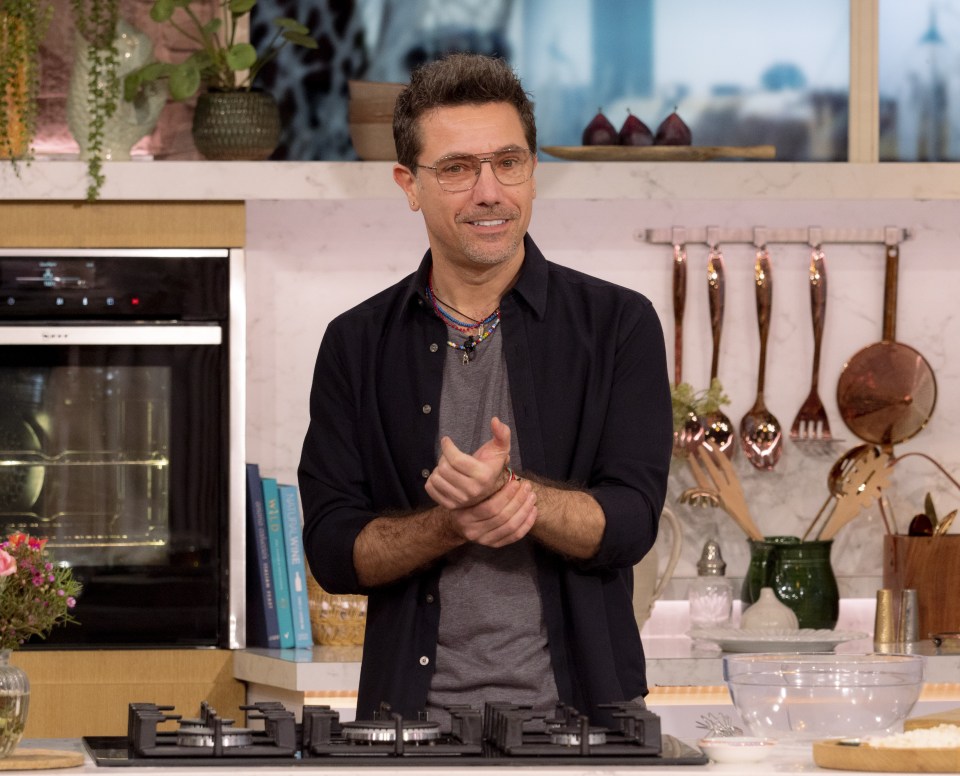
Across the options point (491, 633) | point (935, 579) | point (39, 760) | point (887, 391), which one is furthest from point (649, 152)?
point (39, 760)

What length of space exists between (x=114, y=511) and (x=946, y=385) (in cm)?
196

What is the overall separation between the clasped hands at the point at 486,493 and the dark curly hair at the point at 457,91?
20.5 inches

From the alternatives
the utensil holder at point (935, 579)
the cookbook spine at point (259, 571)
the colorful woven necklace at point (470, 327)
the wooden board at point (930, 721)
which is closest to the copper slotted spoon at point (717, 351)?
the utensil holder at point (935, 579)

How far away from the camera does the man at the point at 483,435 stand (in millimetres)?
1859

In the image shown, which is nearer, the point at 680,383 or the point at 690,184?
the point at 690,184

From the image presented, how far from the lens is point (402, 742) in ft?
4.74

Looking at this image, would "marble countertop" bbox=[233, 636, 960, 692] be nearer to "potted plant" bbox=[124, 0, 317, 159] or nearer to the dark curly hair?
"potted plant" bbox=[124, 0, 317, 159]

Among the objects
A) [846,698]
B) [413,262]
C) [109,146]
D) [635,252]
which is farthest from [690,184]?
[846,698]

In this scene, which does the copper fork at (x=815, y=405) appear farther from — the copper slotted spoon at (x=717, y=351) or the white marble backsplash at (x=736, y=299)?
the copper slotted spoon at (x=717, y=351)

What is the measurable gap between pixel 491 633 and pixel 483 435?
0.25 m

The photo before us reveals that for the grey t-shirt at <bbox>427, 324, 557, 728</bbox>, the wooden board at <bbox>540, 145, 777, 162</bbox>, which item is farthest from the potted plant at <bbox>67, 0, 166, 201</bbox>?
the grey t-shirt at <bbox>427, 324, 557, 728</bbox>

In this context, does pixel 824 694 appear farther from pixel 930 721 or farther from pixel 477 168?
pixel 477 168

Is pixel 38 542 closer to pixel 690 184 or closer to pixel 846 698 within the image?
pixel 846 698

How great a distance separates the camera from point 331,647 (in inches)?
131
